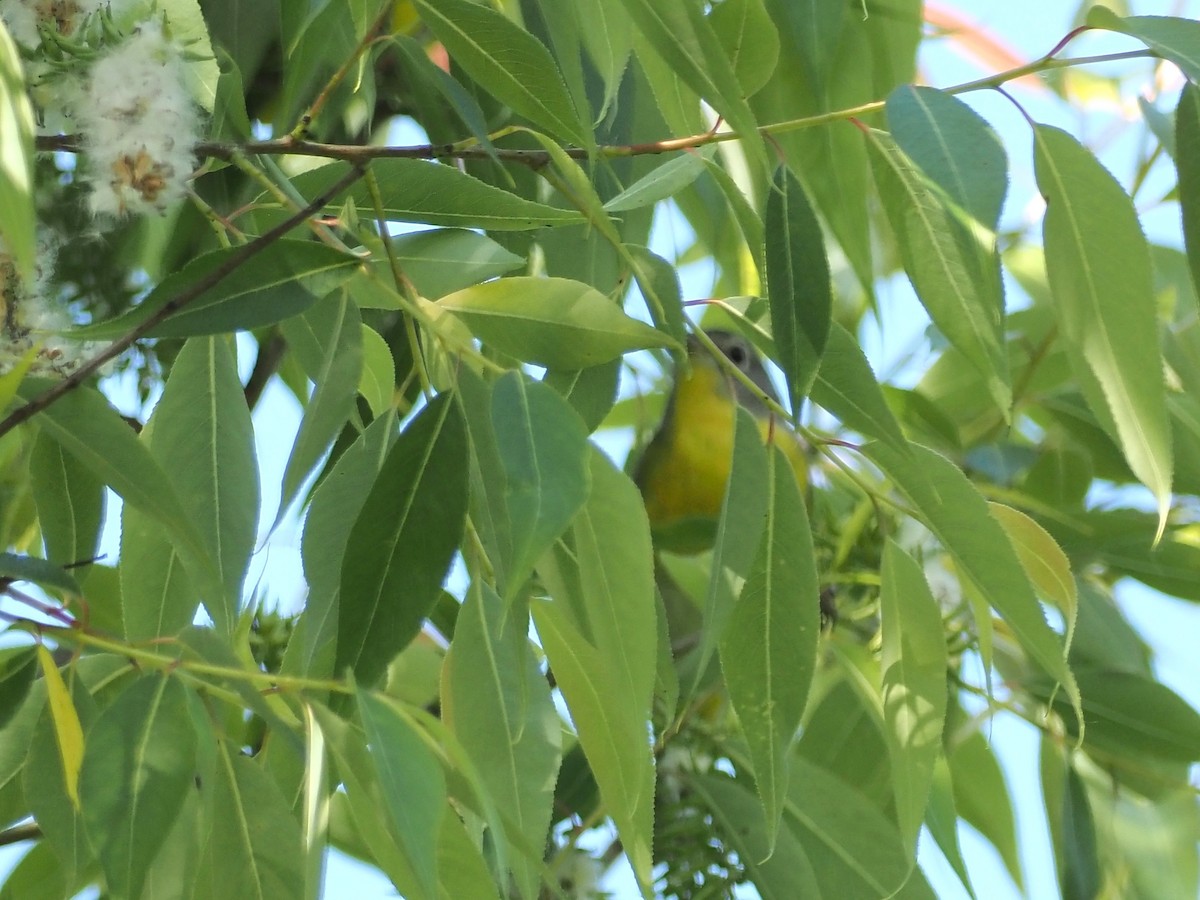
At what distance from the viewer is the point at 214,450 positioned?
2.58 feet

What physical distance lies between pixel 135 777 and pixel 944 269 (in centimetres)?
42

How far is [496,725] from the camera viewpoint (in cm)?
72

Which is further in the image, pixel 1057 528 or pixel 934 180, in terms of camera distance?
pixel 1057 528

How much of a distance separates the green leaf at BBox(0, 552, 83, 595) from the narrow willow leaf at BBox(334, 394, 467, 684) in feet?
0.38

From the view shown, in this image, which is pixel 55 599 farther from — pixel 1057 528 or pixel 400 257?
pixel 1057 528

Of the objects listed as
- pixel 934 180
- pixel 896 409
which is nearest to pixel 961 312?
pixel 934 180

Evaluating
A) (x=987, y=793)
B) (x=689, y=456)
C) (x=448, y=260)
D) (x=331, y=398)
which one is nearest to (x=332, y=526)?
(x=331, y=398)

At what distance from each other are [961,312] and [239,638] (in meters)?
0.50

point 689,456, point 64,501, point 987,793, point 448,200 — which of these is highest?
point 689,456

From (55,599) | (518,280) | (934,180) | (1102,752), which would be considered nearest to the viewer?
(934,180)

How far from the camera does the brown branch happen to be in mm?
638

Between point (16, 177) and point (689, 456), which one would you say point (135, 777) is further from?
point (689, 456)

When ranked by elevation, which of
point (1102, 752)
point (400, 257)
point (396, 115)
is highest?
point (396, 115)

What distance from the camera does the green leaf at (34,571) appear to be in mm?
611
